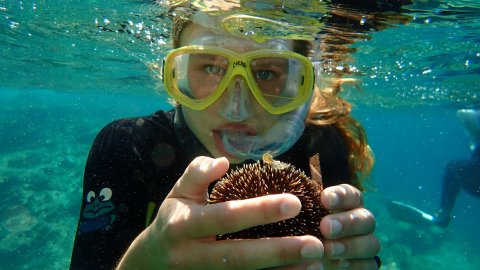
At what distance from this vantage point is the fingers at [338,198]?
1755mm

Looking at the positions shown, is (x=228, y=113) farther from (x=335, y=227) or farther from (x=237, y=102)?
(x=335, y=227)

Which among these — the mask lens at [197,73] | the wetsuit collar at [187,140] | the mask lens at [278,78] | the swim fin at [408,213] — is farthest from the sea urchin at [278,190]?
the swim fin at [408,213]

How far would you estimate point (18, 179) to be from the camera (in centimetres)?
1759

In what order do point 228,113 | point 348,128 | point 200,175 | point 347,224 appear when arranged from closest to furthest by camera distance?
1. point 200,175
2. point 347,224
3. point 228,113
4. point 348,128

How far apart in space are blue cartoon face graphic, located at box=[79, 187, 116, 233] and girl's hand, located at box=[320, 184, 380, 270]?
2.31m

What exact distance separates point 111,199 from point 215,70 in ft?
5.65

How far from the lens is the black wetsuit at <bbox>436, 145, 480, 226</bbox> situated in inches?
601

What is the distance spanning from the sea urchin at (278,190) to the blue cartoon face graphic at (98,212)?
1.83 meters

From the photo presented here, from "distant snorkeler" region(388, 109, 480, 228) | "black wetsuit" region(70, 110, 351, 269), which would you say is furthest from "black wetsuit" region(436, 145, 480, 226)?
"black wetsuit" region(70, 110, 351, 269)

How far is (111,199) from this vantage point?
3.44 meters

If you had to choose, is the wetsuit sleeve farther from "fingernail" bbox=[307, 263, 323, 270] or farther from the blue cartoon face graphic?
"fingernail" bbox=[307, 263, 323, 270]

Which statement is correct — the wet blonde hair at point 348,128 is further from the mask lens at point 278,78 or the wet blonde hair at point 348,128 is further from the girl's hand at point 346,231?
the girl's hand at point 346,231

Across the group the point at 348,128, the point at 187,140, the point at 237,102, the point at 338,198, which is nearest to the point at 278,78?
the point at 237,102

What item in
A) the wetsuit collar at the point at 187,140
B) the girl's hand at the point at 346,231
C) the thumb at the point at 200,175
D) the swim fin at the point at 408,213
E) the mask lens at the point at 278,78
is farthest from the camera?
the swim fin at the point at 408,213
